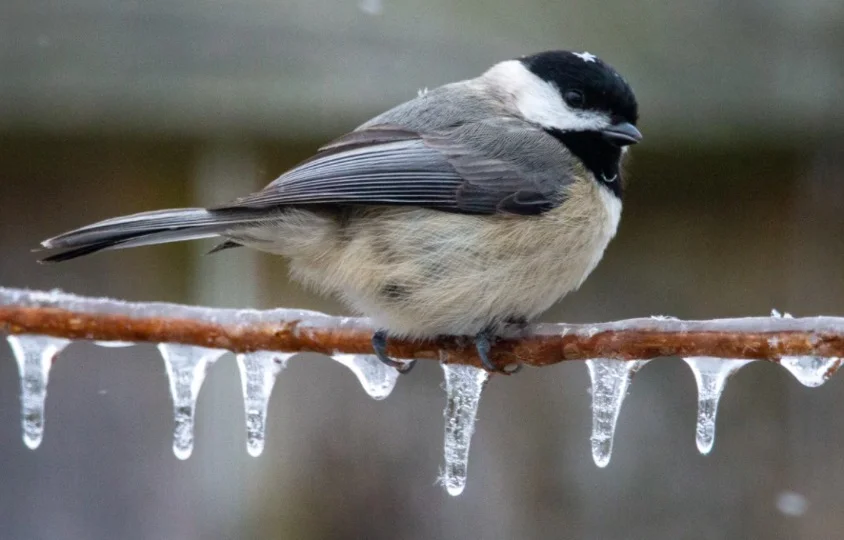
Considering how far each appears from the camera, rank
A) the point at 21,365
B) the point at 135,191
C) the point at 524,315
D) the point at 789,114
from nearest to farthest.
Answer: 1. the point at 21,365
2. the point at 524,315
3. the point at 789,114
4. the point at 135,191

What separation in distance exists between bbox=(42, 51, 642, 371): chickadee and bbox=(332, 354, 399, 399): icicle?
0.03 metres

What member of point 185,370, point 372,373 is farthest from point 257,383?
point 372,373

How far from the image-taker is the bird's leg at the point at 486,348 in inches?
67.3

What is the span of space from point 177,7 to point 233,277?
0.78 meters

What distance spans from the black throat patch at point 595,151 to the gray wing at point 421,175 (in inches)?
1.6

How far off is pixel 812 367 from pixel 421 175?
88 cm

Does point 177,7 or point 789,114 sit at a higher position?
point 177,7

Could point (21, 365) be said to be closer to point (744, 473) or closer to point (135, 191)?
point (135, 191)

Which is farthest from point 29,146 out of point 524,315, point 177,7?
point 524,315

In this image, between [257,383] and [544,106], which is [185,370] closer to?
[257,383]

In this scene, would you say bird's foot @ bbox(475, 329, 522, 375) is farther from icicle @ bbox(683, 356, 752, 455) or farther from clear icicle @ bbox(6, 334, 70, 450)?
clear icicle @ bbox(6, 334, 70, 450)

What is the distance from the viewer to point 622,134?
1928mm

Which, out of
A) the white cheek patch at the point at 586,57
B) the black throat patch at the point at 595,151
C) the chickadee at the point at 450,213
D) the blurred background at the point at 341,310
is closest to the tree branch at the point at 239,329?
the chickadee at the point at 450,213

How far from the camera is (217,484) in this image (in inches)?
105
